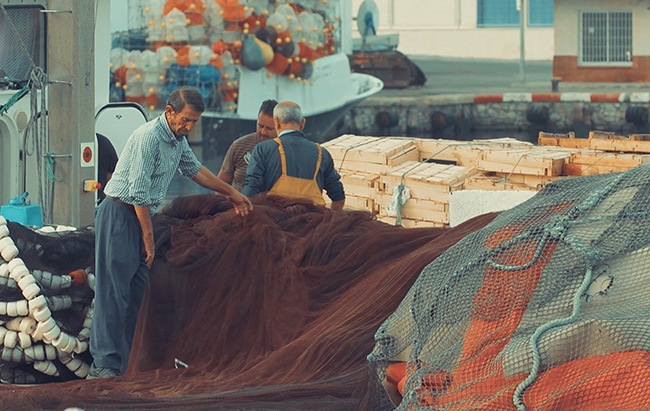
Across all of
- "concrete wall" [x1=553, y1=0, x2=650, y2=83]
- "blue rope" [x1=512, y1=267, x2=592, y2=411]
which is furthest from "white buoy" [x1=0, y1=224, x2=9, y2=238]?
"concrete wall" [x1=553, y1=0, x2=650, y2=83]

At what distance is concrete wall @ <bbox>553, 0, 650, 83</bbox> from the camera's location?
28.1m

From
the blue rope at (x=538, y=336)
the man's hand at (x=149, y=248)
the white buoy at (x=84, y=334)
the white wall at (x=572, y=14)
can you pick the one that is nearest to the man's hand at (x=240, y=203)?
the man's hand at (x=149, y=248)

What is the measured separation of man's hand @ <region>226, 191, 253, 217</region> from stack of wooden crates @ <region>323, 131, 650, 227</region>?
13.9 ft

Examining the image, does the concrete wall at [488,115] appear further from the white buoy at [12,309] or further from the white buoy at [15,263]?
the white buoy at [12,309]

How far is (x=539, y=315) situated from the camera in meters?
4.02

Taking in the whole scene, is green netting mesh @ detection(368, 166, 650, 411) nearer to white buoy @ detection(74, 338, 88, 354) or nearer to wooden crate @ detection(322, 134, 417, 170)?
white buoy @ detection(74, 338, 88, 354)

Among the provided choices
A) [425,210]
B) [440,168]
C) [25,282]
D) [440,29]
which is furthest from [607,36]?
[25,282]

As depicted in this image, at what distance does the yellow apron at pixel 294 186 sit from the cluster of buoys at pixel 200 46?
12.9 meters

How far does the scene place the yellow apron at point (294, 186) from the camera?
276 inches

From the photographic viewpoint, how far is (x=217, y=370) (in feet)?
17.6

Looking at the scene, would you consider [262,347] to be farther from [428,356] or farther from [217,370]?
[428,356]

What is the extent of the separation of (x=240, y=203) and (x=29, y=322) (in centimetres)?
136

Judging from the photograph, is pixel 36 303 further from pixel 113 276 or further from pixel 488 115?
pixel 488 115

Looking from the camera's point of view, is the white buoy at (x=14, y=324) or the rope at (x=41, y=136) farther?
the rope at (x=41, y=136)
